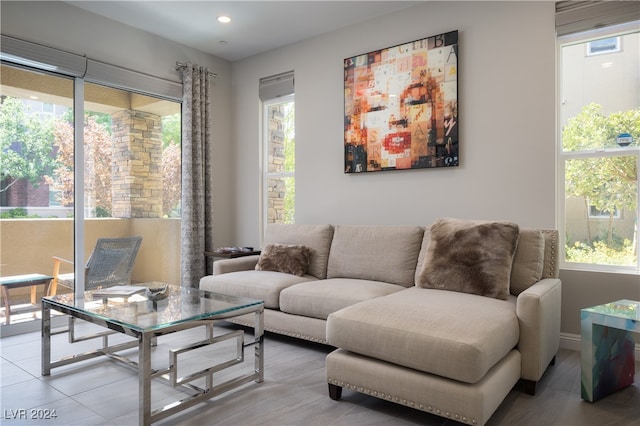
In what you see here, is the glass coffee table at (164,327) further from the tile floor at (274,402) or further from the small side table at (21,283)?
the small side table at (21,283)

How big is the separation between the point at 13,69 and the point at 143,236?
69.4 inches

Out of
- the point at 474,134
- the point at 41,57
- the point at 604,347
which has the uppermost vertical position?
the point at 41,57

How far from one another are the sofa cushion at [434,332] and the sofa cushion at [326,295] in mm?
450

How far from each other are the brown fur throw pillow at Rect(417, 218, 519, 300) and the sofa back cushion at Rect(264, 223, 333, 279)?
3.40ft

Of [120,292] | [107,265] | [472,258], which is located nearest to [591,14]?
[472,258]

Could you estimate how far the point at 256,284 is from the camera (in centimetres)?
316

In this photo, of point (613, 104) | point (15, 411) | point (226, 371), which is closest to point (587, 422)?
point (226, 371)

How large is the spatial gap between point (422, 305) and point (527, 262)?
0.92m

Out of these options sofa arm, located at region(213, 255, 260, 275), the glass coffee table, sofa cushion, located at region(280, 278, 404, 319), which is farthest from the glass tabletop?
sofa arm, located at region(213, 255, 260, 275)

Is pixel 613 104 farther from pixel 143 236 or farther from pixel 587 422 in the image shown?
pixel 143 236

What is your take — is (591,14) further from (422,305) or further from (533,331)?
(422,305)

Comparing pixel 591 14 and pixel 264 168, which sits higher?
pixel 591 14

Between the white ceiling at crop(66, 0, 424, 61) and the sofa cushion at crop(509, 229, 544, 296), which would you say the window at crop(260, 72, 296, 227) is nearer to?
the white ceiling at crop(66, 0, 424, 61)

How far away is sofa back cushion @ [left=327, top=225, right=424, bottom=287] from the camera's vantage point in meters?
3.12
